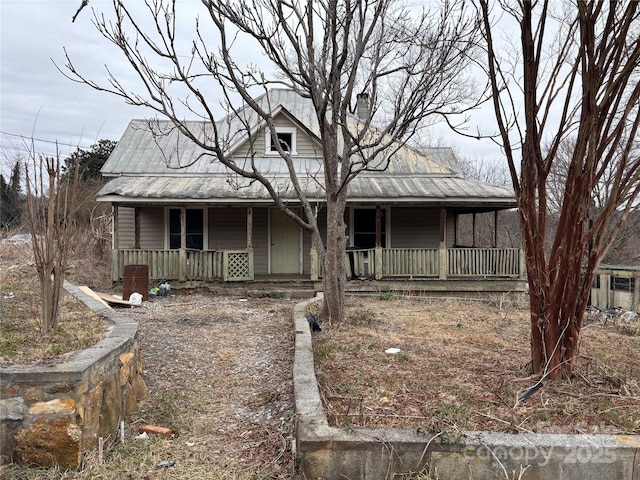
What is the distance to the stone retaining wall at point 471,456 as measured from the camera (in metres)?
2.80

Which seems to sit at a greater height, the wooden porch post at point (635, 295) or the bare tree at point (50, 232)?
the bare tree at point (50, 232)

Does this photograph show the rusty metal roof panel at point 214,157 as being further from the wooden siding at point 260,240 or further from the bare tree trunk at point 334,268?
the bare tree trunk at point 334,268

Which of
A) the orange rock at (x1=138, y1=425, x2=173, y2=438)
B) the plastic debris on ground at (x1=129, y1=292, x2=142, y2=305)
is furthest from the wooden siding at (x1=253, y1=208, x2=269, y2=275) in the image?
the orange rock at (x1=138, y1=425, x2=173, y2=438)

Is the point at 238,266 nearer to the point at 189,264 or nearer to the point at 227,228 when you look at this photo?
the point at 189,264

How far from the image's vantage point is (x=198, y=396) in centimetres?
454

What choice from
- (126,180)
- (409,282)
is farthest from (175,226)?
(409,282)

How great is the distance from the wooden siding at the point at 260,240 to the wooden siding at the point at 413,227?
385 cm

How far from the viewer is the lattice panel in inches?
486

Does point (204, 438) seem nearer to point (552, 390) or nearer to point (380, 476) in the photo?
point (380, 476)

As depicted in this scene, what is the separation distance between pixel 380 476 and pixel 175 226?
12.6m

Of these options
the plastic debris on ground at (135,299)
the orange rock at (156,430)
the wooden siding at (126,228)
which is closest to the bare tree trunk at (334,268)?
the orange rock at (156,430)

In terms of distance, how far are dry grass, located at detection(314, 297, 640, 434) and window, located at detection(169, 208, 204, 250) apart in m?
8.23

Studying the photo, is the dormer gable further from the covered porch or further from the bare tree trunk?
the bare tree trunk

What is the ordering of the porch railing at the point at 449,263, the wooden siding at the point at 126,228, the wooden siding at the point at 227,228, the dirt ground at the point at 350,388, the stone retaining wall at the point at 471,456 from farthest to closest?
1. the wooden siding at the point at 126,228
2. the wooden siding at the point at 227,228
3. the porch railing at the point at 449,263
4. the dirt ground at the point at 350,388
5. the stone retaining wall at the point at 471,456
